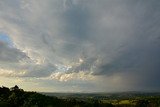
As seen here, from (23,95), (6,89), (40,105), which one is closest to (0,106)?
(40,105)

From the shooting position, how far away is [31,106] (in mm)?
143875

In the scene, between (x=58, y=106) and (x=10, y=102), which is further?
(x=58, y=106)

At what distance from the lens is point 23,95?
173 metres

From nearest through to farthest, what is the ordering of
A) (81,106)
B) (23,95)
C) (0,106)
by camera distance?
(0,106), (23,95), (81,106)

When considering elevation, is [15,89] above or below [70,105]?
above

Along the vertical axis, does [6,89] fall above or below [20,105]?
above

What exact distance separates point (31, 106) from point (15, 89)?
57.5 m

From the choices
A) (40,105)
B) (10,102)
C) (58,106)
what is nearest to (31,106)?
(40,105)

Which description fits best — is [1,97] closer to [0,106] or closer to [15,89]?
[15,89]

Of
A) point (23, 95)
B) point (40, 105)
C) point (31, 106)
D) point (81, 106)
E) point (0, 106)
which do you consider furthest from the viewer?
point (81, 106)

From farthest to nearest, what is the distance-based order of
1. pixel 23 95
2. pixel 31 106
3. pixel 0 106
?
pixel 23 95 < pixel 31 106 < pixel 0 106

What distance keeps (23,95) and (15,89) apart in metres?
26.2

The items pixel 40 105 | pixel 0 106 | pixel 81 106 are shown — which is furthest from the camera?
pixel 81 106

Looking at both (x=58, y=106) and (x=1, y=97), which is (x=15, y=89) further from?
(x=58, y=106)
